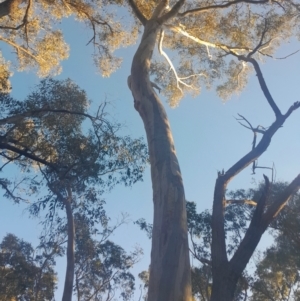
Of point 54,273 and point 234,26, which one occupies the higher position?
point 234,26

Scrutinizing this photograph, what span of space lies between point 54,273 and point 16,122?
689 centimetres

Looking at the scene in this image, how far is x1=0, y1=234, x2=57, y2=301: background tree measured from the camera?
12.3m

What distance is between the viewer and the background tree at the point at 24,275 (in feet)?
40.3

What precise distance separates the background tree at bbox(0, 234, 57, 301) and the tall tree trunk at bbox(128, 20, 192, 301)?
778 cm

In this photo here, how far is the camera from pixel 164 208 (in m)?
3.78

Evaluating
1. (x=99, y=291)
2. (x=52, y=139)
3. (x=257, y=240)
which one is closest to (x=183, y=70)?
(x=52, y=139)

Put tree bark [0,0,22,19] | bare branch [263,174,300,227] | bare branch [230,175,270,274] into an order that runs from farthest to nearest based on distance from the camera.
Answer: tree bark [0,0,22,19] < bare branch [263,174,300,227] < bare branch [230,175,270,274]

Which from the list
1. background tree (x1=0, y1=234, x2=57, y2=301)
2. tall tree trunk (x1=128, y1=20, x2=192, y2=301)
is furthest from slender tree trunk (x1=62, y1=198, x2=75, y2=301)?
tall tree trunk (x1=128, y1=20, x2=192, y2=301)

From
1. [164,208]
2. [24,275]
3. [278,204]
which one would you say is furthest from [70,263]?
[278,204]

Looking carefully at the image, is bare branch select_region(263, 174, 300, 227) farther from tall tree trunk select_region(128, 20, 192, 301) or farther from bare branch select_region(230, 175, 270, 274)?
tall tree trunk select_region(128, 20, 192, 301)

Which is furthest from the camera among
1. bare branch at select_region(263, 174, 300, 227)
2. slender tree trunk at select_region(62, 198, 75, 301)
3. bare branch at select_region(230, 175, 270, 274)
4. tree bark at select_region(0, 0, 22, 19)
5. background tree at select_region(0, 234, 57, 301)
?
background tree at select_region(0, 234, 57, 301)

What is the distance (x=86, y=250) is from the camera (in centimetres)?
1211

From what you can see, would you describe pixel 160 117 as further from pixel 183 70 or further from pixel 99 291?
pixel 99 291

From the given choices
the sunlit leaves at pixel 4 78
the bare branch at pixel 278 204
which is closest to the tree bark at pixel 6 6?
the sunlit leaves at pixel 4 78
